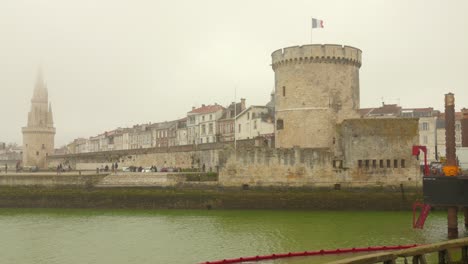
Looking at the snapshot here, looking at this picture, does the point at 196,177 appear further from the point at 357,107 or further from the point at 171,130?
the point at 171,130

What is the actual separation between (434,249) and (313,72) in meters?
20.3

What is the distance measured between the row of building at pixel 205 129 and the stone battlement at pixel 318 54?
950 cm

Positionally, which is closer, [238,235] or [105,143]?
[238,235]

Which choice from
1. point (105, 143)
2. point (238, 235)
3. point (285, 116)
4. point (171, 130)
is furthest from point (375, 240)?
point (105, 143)

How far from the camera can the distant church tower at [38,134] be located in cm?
5606

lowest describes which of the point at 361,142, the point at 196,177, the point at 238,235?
the point at 238,235

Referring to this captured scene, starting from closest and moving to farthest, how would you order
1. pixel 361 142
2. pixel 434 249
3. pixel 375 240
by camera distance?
pixel 434 249 < pixel 375 240 < pixel 361 142

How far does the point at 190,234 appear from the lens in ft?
73.3

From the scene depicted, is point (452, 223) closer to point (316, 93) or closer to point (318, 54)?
point (316, 93)

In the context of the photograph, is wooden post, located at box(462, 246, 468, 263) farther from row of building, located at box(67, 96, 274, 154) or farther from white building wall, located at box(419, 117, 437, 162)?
white building wall, located at box(419, 117, 437, 162)

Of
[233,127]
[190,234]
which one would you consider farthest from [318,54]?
[233,127]

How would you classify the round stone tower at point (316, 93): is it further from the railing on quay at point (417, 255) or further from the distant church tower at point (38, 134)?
the distant church tower at point (38, 134)

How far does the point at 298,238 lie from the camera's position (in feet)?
68.0

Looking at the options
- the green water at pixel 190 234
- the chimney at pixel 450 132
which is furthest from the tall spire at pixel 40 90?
the chimney at pixel 450 132
